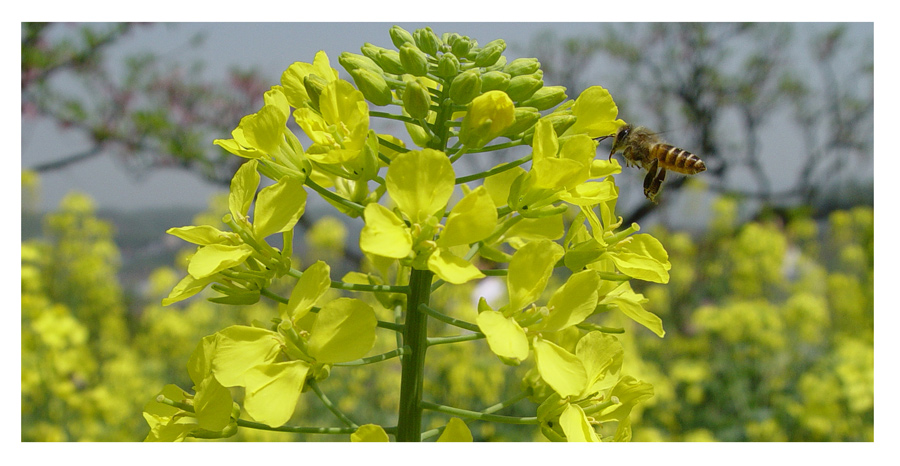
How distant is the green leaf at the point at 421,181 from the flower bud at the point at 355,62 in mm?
246

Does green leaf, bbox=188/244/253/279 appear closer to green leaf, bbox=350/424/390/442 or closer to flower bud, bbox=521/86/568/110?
green leaf, bbox=350/424/390/442

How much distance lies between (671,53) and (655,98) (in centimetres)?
47

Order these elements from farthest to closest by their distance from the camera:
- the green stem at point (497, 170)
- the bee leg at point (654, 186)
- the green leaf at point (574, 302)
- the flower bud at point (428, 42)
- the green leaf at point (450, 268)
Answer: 1. the bee leg at point (654, 186)
2. the flower bud at point (428, 42)
3. the green stem at point (497, 170)
4. the green leaf at point (574, 302)
5. the green leaf at point (450, 268)

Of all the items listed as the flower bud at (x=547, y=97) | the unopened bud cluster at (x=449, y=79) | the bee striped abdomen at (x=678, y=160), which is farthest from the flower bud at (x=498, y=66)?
the bee striped abdomen at (x=678, y=160)

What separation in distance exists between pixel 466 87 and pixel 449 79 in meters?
0.07

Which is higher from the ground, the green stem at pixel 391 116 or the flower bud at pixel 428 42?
the flower bud at pixel 428 42

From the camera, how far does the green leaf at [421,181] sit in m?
0.79

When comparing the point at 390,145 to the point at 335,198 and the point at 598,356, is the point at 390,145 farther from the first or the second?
the point at 598,356

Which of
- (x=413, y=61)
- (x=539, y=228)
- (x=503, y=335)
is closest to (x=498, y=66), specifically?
(x=413, y=61)

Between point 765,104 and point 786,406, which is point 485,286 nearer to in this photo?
point 786,406

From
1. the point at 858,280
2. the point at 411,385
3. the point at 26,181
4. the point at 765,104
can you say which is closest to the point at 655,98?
the point at 765,104

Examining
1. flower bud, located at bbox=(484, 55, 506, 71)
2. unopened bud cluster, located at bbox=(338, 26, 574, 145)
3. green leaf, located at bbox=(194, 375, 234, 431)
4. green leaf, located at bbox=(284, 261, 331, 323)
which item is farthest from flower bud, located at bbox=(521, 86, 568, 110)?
green leaf, located at bbox=(194, 375, 234, 431)

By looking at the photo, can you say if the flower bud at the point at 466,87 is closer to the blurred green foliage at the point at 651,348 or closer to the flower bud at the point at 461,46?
the flower bud at the point at 461,46

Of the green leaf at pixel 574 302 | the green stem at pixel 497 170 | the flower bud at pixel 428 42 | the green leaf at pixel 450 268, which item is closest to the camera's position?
the green leaf at pixel 450 268
